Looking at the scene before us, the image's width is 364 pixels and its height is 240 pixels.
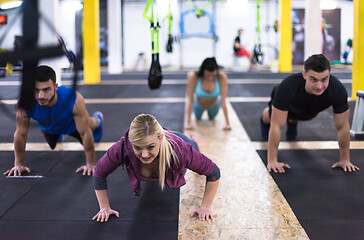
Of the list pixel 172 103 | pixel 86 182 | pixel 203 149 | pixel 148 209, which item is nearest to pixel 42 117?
pixel 86 182

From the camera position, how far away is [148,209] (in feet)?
7.82

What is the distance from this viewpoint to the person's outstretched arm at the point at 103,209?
2.20 metres

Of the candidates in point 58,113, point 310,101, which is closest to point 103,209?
point 58,113

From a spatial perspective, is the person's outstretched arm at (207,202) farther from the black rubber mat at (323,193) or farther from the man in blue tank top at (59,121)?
the man in blue tank top at (59,121)

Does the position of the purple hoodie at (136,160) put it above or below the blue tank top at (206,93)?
below

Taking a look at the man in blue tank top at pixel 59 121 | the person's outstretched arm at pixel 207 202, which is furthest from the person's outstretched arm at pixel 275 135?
the man in blue tank top at pixel 59 121

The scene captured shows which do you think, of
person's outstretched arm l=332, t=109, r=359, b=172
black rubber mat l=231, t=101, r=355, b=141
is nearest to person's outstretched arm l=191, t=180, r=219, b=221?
person's outstretched arm l=332, t=109, r=359, b=172

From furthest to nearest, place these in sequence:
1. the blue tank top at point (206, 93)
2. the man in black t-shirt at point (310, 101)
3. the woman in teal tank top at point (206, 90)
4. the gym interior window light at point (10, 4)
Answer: the blue tank top at point (206, 93)
the woman in teal tank top at point (206, 90)
the man in black t-shirt at point (310, 101)
the gym interior window light at point (10, 4)

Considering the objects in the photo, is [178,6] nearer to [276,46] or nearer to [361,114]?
[276,46]

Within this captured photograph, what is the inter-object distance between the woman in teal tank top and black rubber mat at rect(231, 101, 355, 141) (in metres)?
0.38

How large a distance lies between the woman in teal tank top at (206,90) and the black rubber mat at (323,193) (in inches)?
A: 49.5

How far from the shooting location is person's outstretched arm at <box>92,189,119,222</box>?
7.22 feet

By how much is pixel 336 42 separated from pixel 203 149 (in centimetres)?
1341

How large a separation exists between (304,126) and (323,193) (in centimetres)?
217
